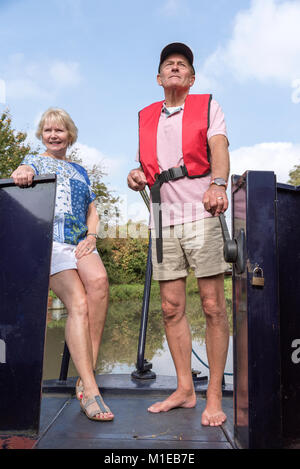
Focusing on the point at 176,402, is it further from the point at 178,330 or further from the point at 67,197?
the point at 67,197

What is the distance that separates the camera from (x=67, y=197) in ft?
7.32

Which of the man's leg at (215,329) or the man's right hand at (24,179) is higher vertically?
the man's right hand at (24,179)

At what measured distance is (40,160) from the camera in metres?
2.21

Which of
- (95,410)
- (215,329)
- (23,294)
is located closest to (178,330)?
(215,329)

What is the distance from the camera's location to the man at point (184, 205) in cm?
204

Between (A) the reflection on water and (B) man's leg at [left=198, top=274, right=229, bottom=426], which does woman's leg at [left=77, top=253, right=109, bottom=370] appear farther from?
(A) the reflection on water

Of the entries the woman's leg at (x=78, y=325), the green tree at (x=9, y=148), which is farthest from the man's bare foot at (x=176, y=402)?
the green tree at (x=9, y=148)

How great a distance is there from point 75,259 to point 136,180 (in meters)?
0.52

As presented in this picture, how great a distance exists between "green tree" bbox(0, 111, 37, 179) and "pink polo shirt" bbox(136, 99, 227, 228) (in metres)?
12.3

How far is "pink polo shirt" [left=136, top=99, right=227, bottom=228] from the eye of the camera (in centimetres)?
209

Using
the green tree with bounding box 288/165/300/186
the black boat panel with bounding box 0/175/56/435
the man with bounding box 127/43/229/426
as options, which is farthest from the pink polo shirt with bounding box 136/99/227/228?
the green tree with bounding box 288/165/300/186

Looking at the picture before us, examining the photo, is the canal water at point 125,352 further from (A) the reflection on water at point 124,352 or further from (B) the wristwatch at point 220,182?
(B) the wristwatch at point 220,182

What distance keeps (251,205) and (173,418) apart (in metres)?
1.05

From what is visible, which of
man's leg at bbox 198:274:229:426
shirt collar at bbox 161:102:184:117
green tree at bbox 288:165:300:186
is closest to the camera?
man's leg at bbox 198:274:229:426
